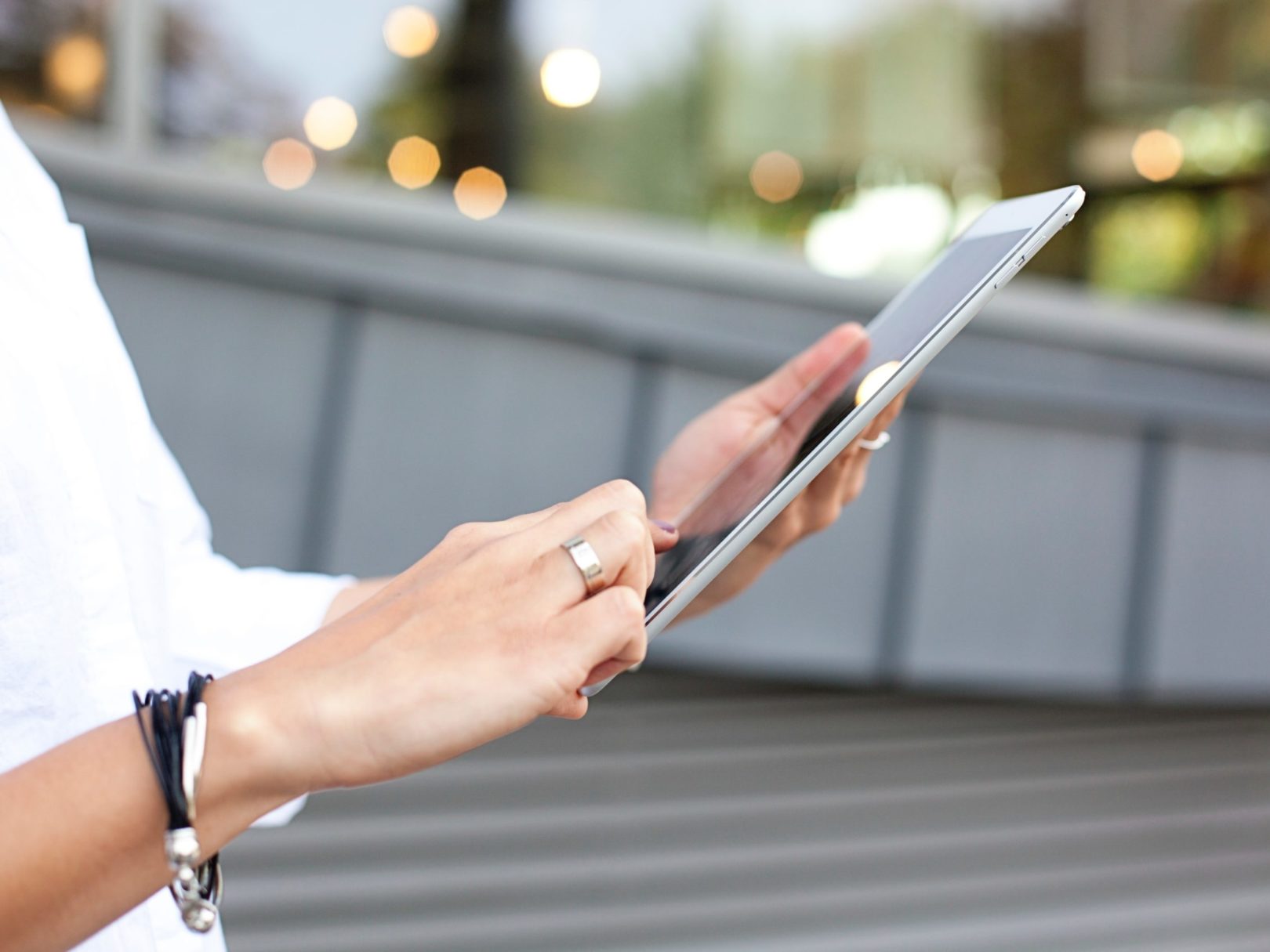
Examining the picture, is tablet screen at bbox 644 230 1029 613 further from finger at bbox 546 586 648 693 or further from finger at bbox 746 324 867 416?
finger at bbox 546 586 648 693

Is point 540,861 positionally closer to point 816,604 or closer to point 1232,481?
point 816,604

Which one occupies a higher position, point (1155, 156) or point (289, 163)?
point (1155, 156)

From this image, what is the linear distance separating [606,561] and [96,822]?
0.86ft

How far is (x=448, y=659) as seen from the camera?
1.72 ft

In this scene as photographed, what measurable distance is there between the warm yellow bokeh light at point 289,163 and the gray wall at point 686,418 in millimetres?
166

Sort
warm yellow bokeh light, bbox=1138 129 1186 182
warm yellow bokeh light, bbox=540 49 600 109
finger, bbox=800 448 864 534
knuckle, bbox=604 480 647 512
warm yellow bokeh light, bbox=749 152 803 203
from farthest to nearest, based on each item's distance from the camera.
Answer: warm yellow bokeh light, bbox=1138 129 1186 182 < warm yellow bokeh light, bbox=749 152 803 203 < warm yellow bokeh light, bbox=540 49 600 109 < finger, bbox=800 448 864 534 < knuckle, bbox=604 480 647 512

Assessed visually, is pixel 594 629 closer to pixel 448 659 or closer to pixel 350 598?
pixel 448 659

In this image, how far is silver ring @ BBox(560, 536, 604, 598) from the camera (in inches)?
21.8

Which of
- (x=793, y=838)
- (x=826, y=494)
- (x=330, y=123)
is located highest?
(x=330, y=123)

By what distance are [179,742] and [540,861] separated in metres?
2.20

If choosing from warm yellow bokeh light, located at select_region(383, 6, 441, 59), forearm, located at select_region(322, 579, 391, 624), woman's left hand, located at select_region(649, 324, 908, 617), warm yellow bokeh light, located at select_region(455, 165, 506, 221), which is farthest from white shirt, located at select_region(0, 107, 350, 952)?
warm yellow bokeh light, located at select_region(383, 6, 441, 59)

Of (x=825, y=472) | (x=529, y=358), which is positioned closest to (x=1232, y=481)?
(x=529, y=358)

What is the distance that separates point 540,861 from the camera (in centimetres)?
255

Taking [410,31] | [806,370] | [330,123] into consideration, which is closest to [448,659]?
[806,370]
